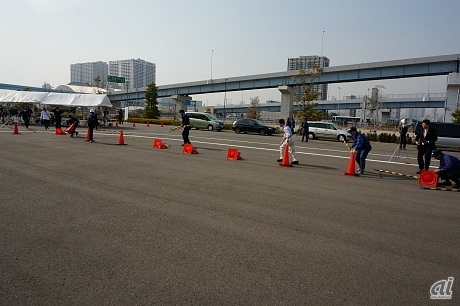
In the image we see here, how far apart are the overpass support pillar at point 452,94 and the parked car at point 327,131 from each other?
51.8ft

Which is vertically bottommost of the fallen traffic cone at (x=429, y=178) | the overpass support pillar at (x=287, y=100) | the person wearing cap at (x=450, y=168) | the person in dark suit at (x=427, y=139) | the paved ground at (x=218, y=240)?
the paved ground at (x=218, y=240)

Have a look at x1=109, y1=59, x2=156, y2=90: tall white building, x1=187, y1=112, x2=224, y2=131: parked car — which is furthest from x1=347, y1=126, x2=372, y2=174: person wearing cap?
x1=109, y1=59, x2=156, y2=90: tall white building

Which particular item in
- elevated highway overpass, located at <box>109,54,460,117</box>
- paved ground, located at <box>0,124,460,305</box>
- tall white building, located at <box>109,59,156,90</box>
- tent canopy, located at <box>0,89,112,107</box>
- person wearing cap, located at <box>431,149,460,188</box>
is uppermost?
tall white building, located at <box>109,59,156,90</box>

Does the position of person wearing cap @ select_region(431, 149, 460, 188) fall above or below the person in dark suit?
below

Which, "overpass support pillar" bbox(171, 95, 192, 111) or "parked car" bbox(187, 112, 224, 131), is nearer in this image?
"parked car" bbox(187, 112, 224, 131)

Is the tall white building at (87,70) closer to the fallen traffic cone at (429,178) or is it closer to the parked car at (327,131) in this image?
the parked car at (327,131)

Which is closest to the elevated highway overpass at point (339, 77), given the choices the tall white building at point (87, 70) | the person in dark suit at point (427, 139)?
the person in dark suit at point (427, 139)

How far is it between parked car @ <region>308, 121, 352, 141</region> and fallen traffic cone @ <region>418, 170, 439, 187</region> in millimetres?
16827

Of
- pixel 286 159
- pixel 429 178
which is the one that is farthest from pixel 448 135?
pixel 286 159

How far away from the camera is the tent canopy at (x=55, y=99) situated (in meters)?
29.2

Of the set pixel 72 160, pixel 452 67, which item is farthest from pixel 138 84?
pixel 72 160

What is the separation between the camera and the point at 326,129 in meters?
26.0

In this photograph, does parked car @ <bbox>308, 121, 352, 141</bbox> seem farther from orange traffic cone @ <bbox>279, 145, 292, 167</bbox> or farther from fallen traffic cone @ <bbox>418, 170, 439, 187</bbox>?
fallen traffic cone @ <bbox>418, 170, 439, 187</bbox>

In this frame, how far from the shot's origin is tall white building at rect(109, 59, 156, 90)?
152m
